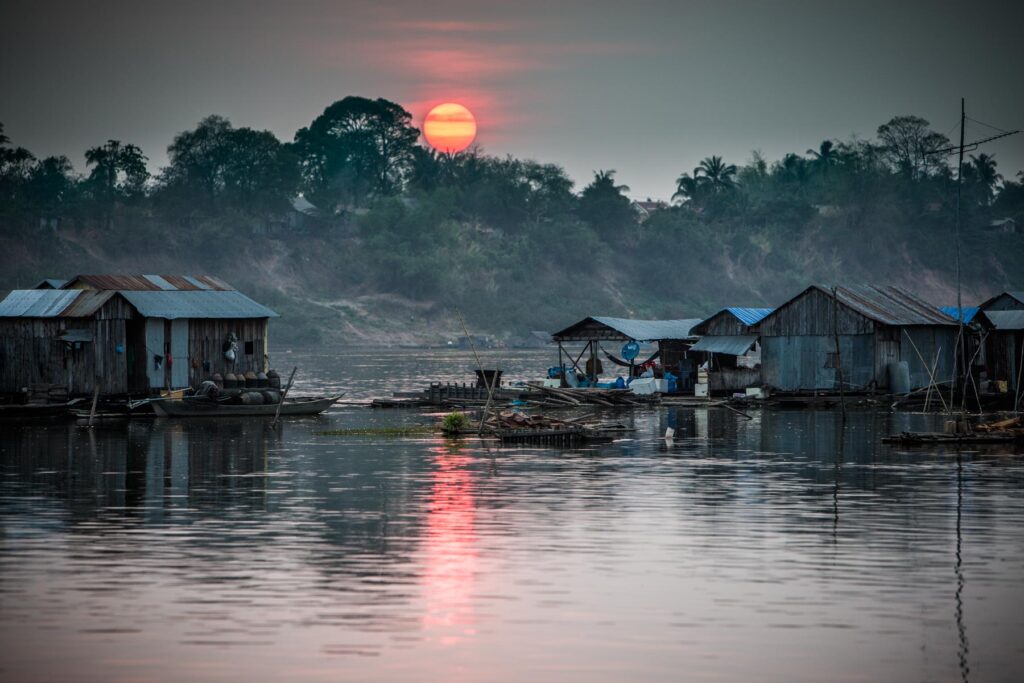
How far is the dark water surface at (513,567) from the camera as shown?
16188 mm

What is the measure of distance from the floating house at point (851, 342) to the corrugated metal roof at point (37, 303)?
26841mm

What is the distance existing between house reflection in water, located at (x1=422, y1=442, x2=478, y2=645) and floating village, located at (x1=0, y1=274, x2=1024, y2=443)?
Result: 16.1m

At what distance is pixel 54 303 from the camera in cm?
5431

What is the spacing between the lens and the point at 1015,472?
33.8 m

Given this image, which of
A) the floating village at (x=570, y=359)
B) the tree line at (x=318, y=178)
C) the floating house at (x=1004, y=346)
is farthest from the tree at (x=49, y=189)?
the floating house at (x=1004, y=346)

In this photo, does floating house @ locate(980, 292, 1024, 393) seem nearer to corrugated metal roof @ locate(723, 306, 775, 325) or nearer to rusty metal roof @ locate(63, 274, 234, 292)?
corrugated metal roof @ locate(723, 306, 775, 325)

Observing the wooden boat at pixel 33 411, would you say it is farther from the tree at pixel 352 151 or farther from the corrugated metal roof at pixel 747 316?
the tree at pixel 352 151

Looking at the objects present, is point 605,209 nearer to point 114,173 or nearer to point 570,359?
point 114,173

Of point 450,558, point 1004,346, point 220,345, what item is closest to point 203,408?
point 220,345

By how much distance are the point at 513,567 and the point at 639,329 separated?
41.6 metres

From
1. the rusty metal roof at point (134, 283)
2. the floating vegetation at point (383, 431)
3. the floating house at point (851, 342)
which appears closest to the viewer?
the floating vegetation at point (383, 431)

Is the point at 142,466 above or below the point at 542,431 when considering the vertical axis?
below

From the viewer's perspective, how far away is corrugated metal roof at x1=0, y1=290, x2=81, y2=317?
53.8 m

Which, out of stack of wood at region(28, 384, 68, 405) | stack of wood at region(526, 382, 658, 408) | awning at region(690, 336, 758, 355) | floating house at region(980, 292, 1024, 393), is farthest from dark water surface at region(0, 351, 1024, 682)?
awning at region(690, 336, 758, 355)
